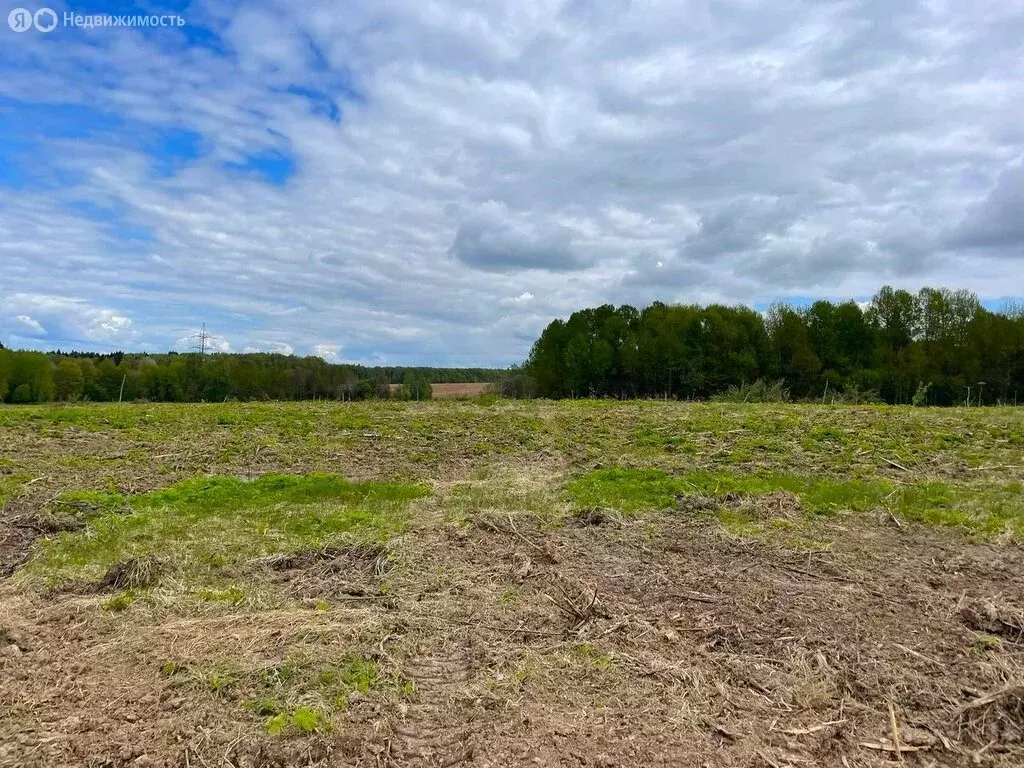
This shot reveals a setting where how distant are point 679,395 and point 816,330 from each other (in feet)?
35.6

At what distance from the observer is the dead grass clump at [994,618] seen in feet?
16.3

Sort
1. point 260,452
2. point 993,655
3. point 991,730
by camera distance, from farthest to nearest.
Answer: point 260,452 → point 993,655 → point 991,730

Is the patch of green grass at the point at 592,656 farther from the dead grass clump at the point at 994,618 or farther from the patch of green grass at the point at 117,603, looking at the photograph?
the patch of green grass at the point at 117,603

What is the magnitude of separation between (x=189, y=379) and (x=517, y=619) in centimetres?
6360

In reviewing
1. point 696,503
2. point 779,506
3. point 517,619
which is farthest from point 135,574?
point 779,506

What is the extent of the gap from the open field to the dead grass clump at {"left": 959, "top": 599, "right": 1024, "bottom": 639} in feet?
0.08

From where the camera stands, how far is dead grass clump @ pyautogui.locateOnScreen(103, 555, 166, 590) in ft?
19.9

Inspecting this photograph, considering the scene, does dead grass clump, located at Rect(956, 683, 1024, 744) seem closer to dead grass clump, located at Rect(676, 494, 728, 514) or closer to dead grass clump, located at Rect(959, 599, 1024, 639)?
dead grass clump, located at Rect(959, 599, 1024, 639)

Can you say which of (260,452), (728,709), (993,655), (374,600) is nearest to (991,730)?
(993,655)

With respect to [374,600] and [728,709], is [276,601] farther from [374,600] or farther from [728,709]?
[728,709]

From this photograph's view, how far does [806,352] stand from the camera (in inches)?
1855

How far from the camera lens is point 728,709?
13.1 feet

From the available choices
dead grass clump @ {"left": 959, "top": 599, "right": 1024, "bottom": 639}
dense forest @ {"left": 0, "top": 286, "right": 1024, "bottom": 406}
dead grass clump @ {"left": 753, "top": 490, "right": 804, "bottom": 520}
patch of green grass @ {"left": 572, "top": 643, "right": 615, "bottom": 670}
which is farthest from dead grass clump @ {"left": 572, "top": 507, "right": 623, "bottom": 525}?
dense forest @ {"left": 0, "top": 286, "right": 1024, "bottom": 406}

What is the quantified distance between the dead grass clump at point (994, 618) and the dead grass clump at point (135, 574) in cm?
689
